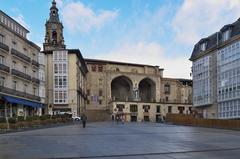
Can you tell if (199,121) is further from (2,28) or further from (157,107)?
(157,107)

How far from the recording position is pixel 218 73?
A: 53.8m

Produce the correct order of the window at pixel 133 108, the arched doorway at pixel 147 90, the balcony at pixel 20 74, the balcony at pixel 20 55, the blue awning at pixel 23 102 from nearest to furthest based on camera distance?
1. the blue awning at pixel 23 102
2. the balcony at pixel 20 74
3. the balcony at pixel 20 55
4. the window at pixel 133 108
5. the arched doorway at pixel 147 90

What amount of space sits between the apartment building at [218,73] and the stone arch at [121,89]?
36.7 m

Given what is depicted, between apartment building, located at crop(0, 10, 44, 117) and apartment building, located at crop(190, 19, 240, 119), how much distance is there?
1093 inches

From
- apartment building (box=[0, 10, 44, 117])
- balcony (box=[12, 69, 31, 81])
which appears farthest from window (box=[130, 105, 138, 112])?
balcony (box=[12, 69, 31, 81])

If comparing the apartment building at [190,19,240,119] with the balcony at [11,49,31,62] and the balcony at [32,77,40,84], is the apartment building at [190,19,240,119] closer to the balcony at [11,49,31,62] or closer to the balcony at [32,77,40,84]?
the balcony at [32,77,40,84]

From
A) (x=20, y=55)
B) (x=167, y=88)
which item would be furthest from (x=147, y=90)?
(x=20, y=55)

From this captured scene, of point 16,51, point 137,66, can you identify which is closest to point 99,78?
point 137,66

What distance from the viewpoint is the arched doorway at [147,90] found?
3886 inches

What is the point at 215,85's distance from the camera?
5491 centimetres

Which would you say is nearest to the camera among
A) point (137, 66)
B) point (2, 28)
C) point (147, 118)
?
point (2, 28)

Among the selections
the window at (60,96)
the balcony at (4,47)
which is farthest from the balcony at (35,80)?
the balcony at (4,47)

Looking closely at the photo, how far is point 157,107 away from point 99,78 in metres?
16.6

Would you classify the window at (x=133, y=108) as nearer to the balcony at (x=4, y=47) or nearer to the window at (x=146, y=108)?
the window at (x=146, y=108)
